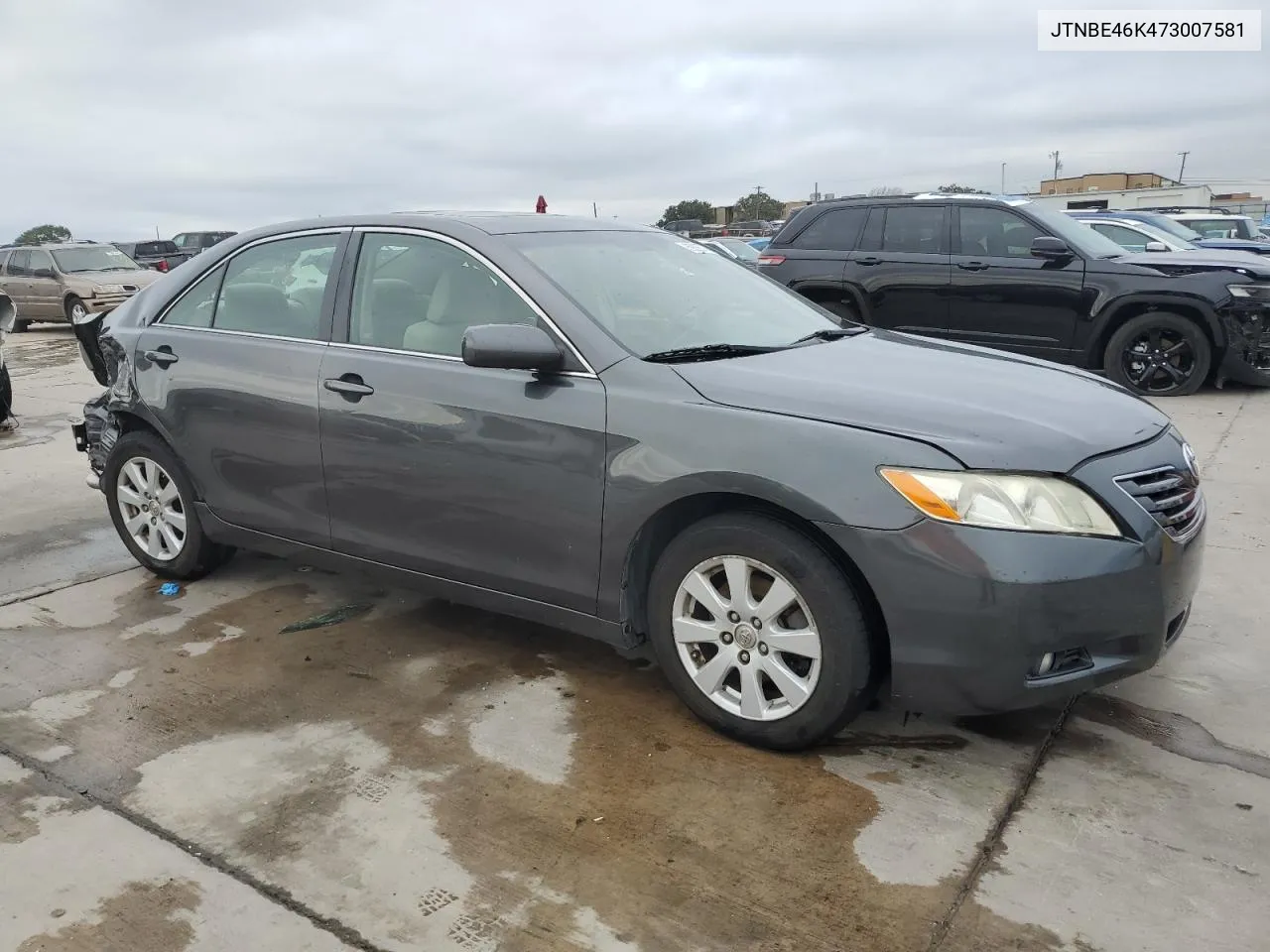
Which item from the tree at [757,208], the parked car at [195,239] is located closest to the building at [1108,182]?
the tree at [757,208]

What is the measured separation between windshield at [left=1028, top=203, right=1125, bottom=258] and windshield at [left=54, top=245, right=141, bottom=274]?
51.7 ft

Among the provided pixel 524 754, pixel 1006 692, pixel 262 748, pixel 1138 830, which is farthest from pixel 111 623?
pixel 1138 830

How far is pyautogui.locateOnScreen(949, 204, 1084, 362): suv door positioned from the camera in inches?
354

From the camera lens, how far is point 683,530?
10.7 ft

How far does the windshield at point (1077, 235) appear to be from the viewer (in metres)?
8.98

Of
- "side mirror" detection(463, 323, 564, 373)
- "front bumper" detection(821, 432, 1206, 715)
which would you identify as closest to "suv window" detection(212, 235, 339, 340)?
"side mirror" detection(463, 323, 564, 373)

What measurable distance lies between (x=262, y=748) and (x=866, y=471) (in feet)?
Answer: 6.74

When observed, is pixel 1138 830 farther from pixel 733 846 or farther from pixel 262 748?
pixel 262 748

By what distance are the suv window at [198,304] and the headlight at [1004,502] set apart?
317 cm

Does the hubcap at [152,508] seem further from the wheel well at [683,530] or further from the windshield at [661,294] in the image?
the wheel well at [683,530]

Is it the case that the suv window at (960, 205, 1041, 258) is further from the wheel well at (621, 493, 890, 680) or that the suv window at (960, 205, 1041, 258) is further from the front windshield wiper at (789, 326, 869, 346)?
the wheel well at (621, 493, 890, 680)

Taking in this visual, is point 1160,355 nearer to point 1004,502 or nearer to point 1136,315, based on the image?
point 1136,315

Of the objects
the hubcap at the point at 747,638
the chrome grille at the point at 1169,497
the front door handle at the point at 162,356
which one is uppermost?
the front door handle at the point at 162,356

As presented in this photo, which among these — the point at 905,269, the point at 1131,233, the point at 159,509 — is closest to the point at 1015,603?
the point at 159,509
